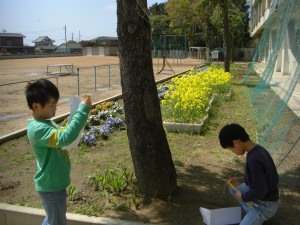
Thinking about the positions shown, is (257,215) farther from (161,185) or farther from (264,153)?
(161,185)

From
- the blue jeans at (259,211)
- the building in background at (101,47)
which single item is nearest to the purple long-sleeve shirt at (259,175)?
the blue jeans at (259,211)

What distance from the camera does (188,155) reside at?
5488 mm

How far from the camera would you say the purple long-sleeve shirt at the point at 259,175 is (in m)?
2.60

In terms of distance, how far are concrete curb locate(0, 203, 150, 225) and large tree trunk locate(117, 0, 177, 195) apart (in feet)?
2.07

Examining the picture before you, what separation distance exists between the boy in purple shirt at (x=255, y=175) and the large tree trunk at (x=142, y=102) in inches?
44.7

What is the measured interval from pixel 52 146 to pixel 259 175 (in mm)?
1486

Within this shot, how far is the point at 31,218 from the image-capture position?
363cm

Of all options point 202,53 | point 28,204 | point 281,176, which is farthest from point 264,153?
point 202,53

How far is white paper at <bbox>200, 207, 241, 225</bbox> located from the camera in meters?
2.96

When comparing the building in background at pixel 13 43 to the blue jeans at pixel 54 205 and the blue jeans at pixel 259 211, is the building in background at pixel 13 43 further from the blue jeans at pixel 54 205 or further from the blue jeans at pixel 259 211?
the blue jeans at pixel 259 211

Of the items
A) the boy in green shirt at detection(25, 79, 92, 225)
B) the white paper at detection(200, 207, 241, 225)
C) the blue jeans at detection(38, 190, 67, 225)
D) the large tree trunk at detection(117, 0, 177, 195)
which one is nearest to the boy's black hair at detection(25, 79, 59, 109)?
the boy in green shirt at detection(25, 79, 92, 225)

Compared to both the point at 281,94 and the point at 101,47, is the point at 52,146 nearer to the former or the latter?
the point at 281,94

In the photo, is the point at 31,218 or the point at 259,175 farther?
the point at 31,218

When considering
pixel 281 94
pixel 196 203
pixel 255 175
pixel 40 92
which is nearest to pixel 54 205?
pixel 40 92
